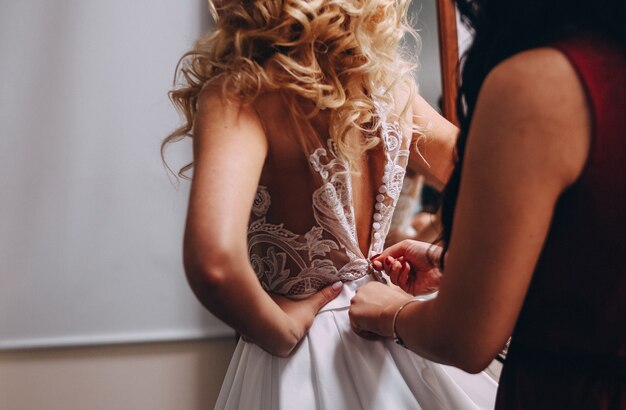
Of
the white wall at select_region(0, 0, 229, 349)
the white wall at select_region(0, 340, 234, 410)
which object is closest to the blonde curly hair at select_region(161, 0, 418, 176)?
the white wall at select_region(0, 0, 229, 349)

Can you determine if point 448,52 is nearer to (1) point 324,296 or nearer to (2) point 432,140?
(2) point 432,140

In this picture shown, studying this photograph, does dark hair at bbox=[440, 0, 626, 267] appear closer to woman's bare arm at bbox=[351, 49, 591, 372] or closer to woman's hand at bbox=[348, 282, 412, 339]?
woman's bare arm at bbox=[351, 49, 591, 372]

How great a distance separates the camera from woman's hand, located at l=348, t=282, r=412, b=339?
664mm

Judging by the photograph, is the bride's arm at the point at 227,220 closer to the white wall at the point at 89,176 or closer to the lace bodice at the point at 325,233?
the lace bodice at the point at 325,233

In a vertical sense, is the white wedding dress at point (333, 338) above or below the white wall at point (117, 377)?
above

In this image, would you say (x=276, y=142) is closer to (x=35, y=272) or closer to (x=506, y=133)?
(x=506, y=133)

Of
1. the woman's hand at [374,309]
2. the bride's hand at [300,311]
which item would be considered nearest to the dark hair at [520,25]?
the woman's hand at [374,309]

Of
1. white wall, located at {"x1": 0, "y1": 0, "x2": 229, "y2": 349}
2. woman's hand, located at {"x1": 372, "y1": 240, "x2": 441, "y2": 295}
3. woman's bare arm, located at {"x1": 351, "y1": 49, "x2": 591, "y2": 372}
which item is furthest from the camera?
white wall, located at {"x1": 0, "y1": 0, "x2": 229, "y2": 349}

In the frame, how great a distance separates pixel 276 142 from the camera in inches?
28.5

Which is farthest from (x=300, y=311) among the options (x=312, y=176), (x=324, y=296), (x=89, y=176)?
(x=89, y=176)

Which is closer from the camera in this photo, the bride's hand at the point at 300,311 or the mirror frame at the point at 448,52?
the bride's hand at the point at 300,311

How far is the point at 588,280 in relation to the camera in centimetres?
47

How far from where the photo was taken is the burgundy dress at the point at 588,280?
436 millimetres

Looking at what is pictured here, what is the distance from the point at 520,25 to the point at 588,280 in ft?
0.70
